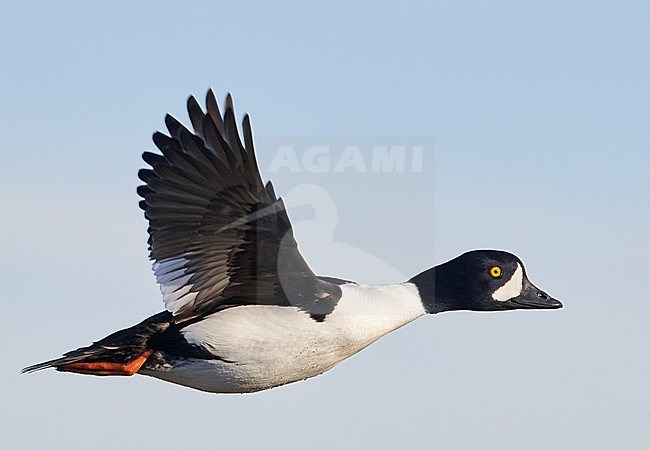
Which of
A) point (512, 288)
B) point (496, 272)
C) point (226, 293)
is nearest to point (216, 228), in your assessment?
point (226, 293)

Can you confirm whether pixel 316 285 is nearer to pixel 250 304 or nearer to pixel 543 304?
pixel 250 304

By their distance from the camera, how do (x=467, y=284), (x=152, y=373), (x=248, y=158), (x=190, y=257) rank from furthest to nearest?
(x=467, y=284)
(x=152, y=373)
(x=190, y=257)
(x=248, y=158)

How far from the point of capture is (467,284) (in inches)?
391

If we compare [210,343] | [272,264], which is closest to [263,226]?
[272,264]

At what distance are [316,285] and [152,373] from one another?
61.2 inches

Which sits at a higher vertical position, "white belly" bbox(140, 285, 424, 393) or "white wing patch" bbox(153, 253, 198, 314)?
"white wing patch" bbox(153, 253, 198, 314)

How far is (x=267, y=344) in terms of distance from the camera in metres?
8.60

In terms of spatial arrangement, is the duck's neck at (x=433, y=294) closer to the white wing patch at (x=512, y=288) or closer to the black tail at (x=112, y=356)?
the white wing patch at (x=512, y=288)

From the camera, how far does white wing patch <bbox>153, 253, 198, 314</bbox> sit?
838cm

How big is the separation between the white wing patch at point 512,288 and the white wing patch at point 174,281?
3.00 metres

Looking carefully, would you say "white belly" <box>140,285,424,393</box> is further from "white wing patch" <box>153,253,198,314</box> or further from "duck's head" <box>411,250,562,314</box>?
"duck's head" <box>411,250,562,314</box>

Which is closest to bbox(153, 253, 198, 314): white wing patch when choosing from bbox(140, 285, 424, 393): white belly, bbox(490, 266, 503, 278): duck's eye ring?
bbox(140, 285, 424, 393): white belly

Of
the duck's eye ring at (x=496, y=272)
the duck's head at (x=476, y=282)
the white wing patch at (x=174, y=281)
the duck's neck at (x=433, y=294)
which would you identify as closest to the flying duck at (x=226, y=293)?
the white wing patch at (x=174, y=281)

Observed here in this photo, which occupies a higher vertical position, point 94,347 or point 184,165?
point 184,165
